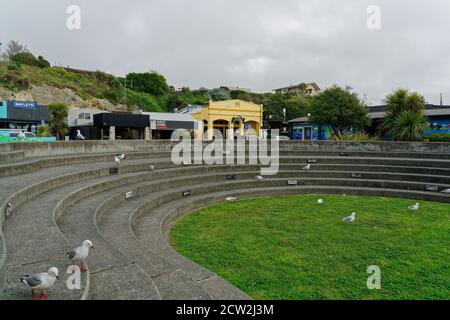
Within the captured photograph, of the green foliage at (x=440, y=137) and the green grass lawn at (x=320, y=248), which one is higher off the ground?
the green foliage at (x=440, y=137)

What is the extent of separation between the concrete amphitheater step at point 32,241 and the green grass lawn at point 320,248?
231 cm

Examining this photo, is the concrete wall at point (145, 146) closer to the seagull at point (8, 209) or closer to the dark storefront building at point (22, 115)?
the seagull at point (8, 209)

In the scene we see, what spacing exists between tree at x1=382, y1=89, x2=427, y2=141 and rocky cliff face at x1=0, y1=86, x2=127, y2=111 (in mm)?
46760

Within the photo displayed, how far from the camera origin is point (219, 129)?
39062 mm

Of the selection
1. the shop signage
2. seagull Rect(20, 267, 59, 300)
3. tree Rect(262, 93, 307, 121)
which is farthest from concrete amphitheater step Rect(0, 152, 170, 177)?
tree Rect(262, 93, 307, 121)

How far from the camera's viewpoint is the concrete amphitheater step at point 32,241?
10.6ft

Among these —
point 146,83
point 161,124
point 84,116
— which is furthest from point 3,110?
point 146,83

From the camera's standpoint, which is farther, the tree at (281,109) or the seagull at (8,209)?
the tree at (281,109)

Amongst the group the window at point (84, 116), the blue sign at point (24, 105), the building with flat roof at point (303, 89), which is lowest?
the window at point (84, 116)

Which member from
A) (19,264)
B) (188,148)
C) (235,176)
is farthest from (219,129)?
(19,264)

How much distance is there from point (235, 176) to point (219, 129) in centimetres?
2769

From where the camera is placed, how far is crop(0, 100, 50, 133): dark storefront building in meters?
32.7

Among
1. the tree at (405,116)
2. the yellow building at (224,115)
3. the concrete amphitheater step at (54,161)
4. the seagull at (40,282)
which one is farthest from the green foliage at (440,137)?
the yellow building at (224,115)

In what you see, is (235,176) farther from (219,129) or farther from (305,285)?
(219,129)
